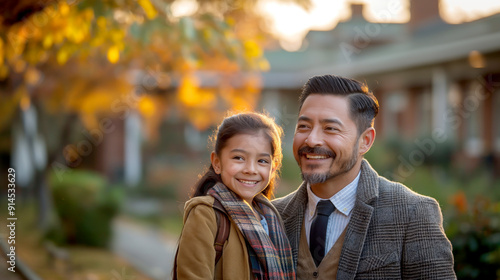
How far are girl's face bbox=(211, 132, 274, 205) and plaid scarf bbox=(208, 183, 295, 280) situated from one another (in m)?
0.06

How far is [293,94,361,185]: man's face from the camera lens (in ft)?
9.57

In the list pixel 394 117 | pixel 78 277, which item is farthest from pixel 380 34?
pixel 78 277

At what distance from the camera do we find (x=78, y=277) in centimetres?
852

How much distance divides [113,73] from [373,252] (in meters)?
8.20

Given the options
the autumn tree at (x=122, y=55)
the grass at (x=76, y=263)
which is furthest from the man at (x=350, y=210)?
the grass at (x=76, y=263)

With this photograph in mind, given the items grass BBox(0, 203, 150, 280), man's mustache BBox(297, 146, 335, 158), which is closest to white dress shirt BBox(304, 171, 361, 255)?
man's mustache BBox(297, 146, 335, 158)

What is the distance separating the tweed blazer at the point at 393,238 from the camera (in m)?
2.63

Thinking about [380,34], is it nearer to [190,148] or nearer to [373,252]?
[190,148]

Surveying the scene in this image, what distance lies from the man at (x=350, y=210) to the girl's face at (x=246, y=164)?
0.89ft

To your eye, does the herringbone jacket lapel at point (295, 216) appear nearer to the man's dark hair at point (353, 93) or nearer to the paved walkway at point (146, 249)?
the man's dark hair at point (353, 93)

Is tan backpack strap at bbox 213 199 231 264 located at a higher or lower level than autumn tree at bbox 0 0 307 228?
lower

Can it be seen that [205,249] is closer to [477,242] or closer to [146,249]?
[477,242]

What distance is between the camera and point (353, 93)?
118 inches

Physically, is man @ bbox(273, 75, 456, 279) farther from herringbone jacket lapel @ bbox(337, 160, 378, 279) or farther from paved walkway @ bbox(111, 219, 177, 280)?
paved walkway @ bbox(111, 219, 177, 280)
